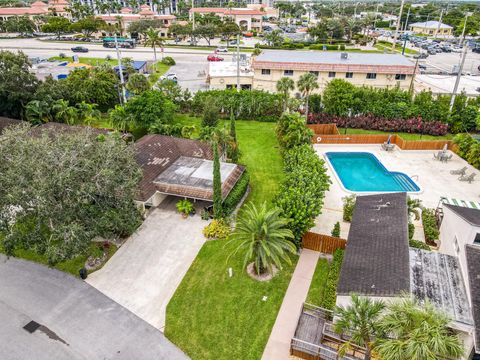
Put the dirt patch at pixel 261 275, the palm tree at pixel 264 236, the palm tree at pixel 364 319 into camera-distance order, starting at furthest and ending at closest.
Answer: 1. the dirt patch at pixel 261 275
2. the palm tree at pixel 264 236
3. the palm tree at pixel 364 319

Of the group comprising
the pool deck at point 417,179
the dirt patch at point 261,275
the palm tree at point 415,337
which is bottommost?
the dirt patch at point 261,275

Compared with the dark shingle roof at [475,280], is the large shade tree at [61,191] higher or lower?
higher

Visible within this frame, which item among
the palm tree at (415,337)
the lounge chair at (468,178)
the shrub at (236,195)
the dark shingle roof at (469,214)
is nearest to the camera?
the palm tree at (415,337)

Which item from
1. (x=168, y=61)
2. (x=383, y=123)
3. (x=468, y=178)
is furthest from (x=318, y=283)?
(x=168, y=61)

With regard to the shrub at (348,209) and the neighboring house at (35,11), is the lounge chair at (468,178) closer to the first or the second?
the shrub at (348,209)

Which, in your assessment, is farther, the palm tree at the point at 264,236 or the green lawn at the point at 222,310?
the palm tree at the point at 264,236

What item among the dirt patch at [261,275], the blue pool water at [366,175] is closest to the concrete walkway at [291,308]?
the dirt patch at [261,275]
